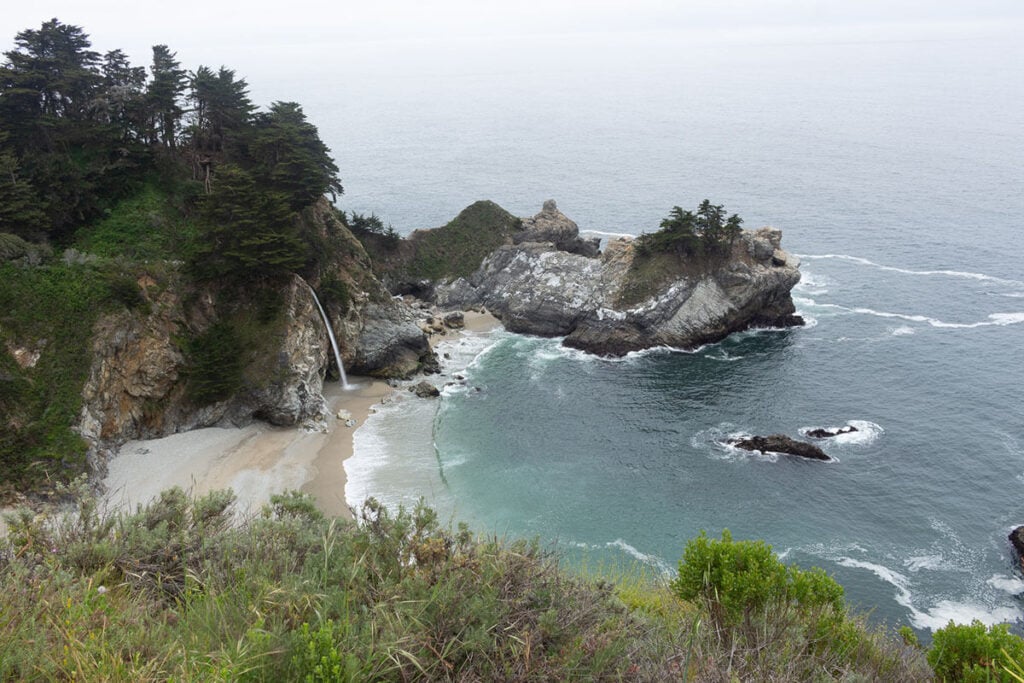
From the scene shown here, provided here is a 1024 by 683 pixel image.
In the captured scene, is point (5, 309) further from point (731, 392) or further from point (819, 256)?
point (819, 256)

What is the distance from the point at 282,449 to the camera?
133 feet

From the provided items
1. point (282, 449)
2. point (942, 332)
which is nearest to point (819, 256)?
point (942, 332)

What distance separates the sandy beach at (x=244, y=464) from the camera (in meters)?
35.0

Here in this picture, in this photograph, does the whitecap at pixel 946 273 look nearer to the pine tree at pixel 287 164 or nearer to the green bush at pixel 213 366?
the pine tree at pixel 287 164

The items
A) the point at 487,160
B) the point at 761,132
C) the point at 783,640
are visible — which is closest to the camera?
the point at 783,640

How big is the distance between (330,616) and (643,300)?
54.3m

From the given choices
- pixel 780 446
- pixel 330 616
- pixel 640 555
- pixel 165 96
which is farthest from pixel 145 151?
pixel 330 616

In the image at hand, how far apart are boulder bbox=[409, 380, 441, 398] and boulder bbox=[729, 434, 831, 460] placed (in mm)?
21930

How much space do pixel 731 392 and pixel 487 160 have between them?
10082cm

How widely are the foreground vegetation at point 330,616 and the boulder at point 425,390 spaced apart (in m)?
36.4

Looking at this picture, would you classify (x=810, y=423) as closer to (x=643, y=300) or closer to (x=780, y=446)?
(x=780, y=446)

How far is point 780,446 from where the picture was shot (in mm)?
42156

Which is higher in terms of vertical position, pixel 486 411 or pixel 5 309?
pixel 5 309

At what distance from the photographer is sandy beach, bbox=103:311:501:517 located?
35.0 metres
